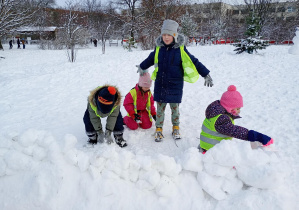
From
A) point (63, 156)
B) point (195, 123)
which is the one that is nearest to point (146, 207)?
point (63, 156)

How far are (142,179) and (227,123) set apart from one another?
3.17ft

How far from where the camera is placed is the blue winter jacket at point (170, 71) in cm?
267

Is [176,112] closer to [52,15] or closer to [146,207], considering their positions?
[146,207]

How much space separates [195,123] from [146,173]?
187 cm

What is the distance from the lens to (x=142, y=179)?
1.88 metres

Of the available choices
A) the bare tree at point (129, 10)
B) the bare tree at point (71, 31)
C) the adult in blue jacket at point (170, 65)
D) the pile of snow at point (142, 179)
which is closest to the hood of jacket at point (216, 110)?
the pile of snow at point (142, 179)

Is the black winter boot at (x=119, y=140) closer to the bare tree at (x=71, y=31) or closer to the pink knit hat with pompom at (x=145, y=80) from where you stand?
the pink knit hat with pompom at (x=145, y=80)

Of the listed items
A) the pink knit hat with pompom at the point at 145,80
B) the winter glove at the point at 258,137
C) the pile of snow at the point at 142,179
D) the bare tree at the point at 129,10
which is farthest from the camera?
the bare tree at the point at 129,10

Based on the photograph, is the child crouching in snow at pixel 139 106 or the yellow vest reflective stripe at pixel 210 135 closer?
the yellow vest reflective stripe at pixel 210 135

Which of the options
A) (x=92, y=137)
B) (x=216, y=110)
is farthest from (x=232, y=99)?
(x=92, y=137)

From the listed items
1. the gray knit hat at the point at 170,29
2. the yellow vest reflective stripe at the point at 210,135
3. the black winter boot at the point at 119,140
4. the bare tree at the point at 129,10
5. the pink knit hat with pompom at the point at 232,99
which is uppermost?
the bare tree at the point at 129,10

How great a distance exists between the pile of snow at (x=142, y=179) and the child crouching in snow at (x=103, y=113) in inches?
21.3

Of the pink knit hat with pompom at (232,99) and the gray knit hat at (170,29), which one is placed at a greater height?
the gray knit hat at (170,29)

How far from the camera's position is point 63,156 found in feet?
6.47
